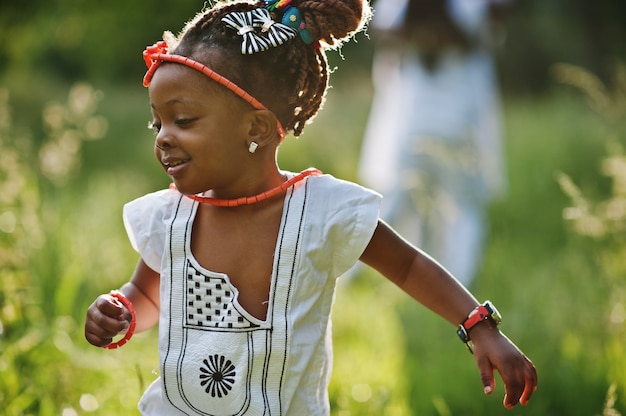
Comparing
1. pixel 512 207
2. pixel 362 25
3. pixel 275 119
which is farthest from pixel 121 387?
pixel 512 207

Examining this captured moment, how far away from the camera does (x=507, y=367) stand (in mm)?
1921

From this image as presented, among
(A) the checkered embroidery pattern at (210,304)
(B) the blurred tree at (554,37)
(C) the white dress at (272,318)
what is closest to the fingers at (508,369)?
(C) the white dress at (272,318)

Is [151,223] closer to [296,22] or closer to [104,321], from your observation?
[104,321]

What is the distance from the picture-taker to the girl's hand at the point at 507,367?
192 centimetres

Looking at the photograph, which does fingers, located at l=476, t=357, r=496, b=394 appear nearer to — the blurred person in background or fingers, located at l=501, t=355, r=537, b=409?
fingers, located at l=501, t=355, r=537, b=409

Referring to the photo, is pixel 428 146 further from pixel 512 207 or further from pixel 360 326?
pixel 512 207

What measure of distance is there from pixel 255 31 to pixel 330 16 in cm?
19

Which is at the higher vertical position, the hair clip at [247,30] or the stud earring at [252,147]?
the hair clip at [247,30]

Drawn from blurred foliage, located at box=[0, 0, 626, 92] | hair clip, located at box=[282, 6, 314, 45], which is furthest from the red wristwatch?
blurred foliage, located at box=[0, 0, 626, 92]

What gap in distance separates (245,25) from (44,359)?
62.6 inches

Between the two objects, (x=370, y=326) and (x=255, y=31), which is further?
(x=370, y=326)

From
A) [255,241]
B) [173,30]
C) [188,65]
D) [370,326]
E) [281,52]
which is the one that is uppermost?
[173,30]

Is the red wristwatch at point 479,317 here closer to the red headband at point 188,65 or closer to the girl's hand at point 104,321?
the red headband at point 188,65

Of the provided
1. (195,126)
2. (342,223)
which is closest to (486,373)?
(342,223)
